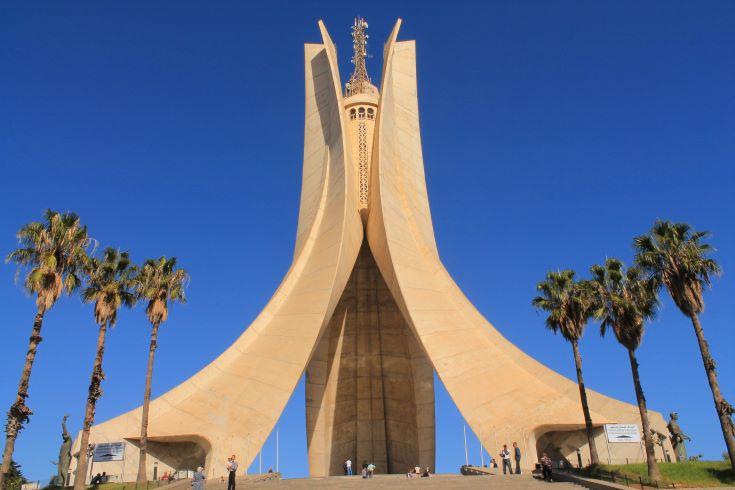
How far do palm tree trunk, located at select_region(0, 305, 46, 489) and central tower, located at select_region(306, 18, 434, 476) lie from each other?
1407cm

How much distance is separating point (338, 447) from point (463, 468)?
8.10 meters

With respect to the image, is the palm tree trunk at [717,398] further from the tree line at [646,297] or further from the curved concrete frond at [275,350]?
the curved concrete frond at [275,350]

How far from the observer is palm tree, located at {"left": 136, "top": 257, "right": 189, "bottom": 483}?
15945 millimetres

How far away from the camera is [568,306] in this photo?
54.2 ft

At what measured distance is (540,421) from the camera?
1688cm

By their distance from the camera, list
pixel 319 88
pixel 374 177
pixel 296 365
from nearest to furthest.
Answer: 1. pixel 296 365
2. pixel 374 177
3. pixel 319 88

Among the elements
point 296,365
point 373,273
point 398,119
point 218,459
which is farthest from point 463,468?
point 398,119

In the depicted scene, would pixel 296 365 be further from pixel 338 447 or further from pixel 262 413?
pixel 338 447

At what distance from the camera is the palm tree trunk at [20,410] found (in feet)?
34.1

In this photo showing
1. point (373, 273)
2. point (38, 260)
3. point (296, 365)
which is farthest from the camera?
point (373, 273)

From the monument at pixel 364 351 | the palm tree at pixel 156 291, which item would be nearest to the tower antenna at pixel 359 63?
the monument at pixel 364 351

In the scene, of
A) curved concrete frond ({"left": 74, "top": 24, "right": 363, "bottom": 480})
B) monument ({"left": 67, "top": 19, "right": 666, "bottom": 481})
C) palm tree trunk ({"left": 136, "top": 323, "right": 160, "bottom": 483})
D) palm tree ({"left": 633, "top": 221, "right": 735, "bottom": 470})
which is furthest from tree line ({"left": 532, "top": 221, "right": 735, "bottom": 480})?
palm tree trunk ({"left": 136, "top": 323, "right": 160, "bottom": 483})

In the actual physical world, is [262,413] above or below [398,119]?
below

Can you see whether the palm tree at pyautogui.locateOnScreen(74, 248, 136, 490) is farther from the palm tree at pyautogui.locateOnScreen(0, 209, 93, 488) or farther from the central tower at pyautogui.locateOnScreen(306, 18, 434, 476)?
the central tower at pyautogui.locateOnScreen(306, 18, 434, 476)
